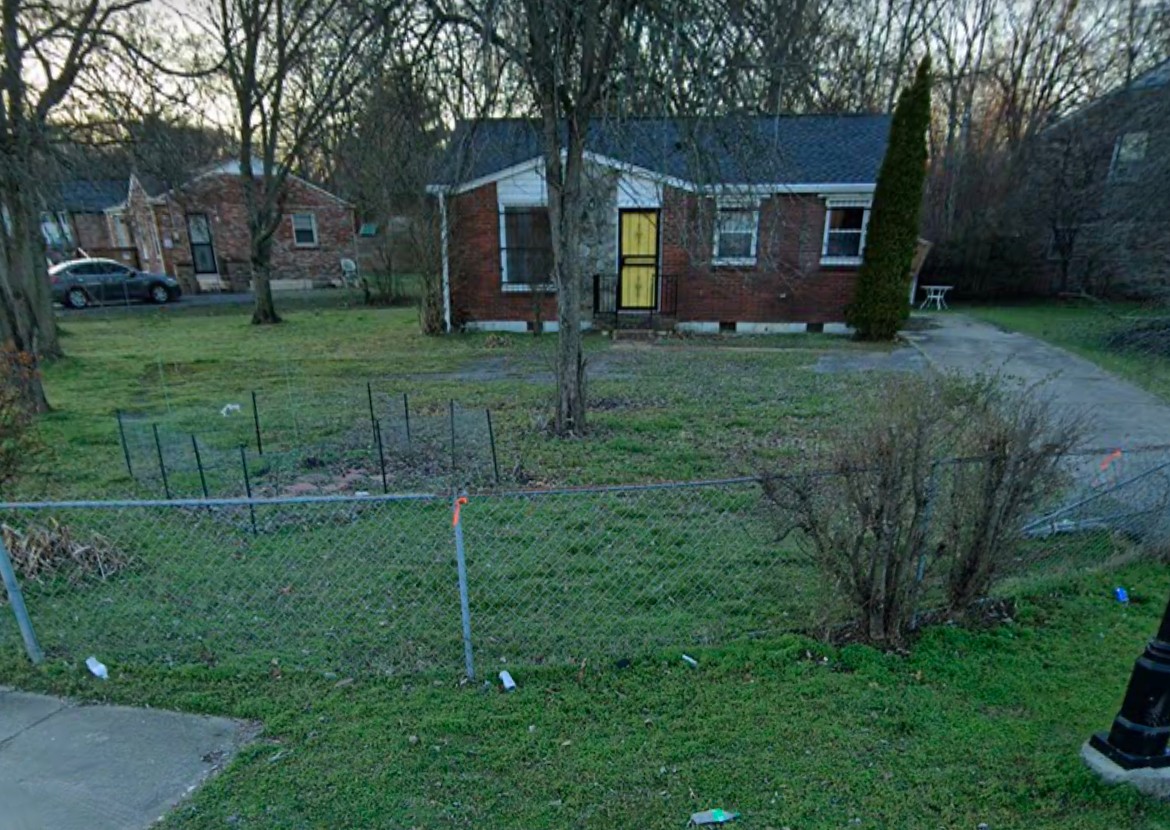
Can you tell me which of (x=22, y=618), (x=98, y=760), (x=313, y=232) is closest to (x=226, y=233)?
(x=313, y=232)

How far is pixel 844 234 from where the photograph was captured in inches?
559

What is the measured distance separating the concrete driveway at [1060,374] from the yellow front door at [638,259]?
6.03 meters

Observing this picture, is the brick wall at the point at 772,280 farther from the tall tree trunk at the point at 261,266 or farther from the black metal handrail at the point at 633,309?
the tall tree trunk at the point at 261,266

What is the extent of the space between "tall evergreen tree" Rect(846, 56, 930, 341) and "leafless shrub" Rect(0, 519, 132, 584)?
44.8ft

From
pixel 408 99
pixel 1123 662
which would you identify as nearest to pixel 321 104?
pixel 408 99

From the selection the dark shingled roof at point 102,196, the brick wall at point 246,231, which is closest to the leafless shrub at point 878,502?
the brick wall at point 246,231

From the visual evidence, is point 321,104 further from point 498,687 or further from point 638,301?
point 638,301

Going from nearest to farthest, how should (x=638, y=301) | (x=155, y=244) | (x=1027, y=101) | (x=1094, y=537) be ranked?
(x=1094, y=537) → (x=638, y=301) → (x=1027, y=101) → (x=155, y=244)

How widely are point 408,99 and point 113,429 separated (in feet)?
17.6

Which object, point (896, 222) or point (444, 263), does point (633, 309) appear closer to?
point (444, 263)

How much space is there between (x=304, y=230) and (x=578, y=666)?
27.6 m

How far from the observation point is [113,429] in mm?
7582

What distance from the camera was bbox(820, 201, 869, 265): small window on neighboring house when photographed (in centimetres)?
1400

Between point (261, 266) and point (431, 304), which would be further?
point (261, 266)
